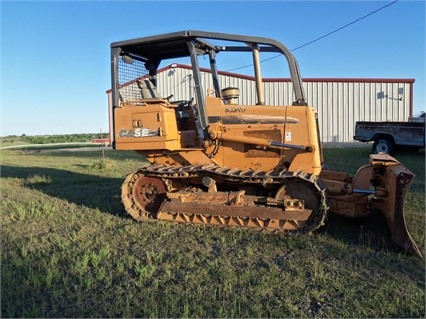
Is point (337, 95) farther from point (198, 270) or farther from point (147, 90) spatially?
point (198, 270)

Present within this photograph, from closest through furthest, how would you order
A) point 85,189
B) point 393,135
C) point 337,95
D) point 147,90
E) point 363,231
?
1. point 363,231
2. point 147,90
3. point 85,189
4. point 393,135
5. point 337,95

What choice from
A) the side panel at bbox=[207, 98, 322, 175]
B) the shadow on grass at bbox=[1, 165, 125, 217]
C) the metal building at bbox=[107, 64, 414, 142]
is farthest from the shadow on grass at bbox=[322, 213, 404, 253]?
the metal building at bbox=[107, 64, 414, 142]

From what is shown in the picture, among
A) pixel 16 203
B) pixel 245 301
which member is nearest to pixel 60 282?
pixel 245 301

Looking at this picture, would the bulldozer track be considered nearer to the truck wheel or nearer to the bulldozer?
the bulldozer

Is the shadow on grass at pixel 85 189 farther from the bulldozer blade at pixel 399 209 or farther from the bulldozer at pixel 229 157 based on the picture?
the bulldozer blade at pixel 399 209

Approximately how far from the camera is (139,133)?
21.2ft

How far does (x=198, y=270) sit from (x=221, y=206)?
1.72 metres

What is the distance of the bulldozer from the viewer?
225 inches

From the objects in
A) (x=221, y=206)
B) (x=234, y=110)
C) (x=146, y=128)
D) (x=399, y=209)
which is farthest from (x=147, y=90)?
(x=399, y=209)

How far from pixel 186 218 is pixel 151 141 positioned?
1.31 meters

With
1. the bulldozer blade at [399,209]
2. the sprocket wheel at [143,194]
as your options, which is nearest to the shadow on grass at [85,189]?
A: the sprocket wheel at [143,194]

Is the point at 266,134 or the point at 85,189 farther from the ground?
the point at 266,134

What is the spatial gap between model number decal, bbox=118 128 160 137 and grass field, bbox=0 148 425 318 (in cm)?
134

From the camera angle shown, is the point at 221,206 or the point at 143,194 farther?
the point at 143,194
